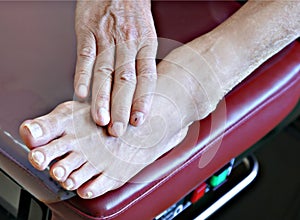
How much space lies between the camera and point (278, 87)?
4.49 feet

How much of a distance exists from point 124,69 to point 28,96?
198mm

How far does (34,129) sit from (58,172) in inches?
3.4

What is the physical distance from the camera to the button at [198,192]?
1.44m

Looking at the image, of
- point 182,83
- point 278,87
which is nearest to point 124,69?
point 182,83

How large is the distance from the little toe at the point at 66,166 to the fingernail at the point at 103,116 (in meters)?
0.08

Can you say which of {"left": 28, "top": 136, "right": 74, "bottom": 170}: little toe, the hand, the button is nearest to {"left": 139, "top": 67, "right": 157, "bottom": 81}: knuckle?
the hand

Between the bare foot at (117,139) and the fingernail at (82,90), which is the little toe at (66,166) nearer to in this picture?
the bare foot at (117,139)

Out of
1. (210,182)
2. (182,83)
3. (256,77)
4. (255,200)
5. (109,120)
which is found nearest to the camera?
(109,120)

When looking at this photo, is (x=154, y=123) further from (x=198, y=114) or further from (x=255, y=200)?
(x=255, y=200)

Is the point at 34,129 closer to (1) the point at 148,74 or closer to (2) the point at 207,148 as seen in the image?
(1) the point at 148,74

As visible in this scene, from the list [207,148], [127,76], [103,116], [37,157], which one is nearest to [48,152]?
[37,157]

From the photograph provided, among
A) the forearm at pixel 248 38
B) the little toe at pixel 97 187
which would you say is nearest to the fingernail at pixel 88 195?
the little toe at pixel 97 187

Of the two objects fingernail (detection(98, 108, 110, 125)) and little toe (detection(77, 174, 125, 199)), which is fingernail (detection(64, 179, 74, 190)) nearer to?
little toe (detection(77, 174, 125, 199))

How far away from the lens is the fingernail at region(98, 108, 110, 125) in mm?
1127
